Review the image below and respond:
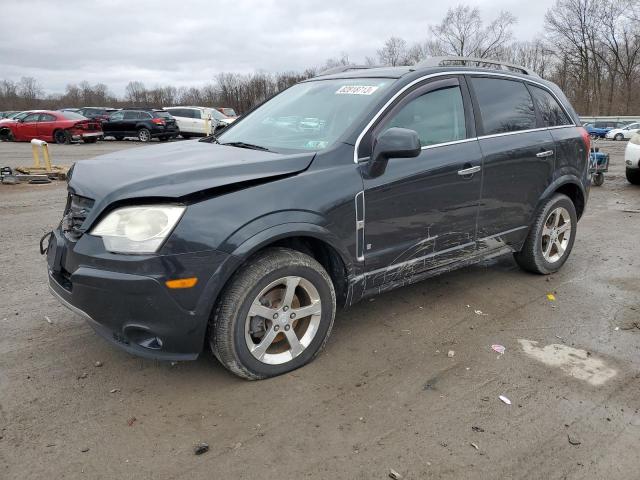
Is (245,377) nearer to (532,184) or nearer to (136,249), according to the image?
(136,249)

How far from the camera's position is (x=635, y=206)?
8.59m

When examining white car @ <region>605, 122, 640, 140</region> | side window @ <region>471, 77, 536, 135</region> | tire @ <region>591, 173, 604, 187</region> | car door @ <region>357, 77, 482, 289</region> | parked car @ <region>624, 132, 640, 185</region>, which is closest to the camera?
car door @ <region>357, 77, 482, 289</region>

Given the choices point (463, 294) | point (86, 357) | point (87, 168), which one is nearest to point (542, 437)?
point (463, 294)

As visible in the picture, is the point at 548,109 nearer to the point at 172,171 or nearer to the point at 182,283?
the point at 172,171

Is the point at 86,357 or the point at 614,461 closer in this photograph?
the point at 614,461

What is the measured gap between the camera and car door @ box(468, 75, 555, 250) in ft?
13.2

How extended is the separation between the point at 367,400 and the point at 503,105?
9.07 feet

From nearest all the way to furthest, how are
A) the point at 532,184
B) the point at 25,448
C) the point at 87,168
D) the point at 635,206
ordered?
1. the point at 25,448
2. the point at 87,168
3. the point at 532,184
4. the point at 635,206

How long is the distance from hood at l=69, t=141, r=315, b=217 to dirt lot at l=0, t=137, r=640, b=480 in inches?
43.3

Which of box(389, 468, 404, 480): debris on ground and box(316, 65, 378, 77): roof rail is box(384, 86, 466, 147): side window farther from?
box(389, 468, 404, 480): debris on ground

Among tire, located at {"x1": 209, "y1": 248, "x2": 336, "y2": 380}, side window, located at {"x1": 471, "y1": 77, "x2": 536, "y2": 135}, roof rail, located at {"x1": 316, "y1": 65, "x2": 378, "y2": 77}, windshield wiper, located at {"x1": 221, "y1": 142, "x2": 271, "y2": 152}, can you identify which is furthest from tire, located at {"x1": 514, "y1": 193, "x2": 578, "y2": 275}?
windshield wiper, located at {"x1": 221, "y1": 142, "x2": 271, "y2": 152}

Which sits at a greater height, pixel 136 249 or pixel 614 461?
pixel 136 249

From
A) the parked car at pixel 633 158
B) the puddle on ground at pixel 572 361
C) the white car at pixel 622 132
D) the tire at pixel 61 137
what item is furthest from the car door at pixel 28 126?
the white car at pixel 622 132

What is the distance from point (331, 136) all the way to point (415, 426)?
1834 mm
